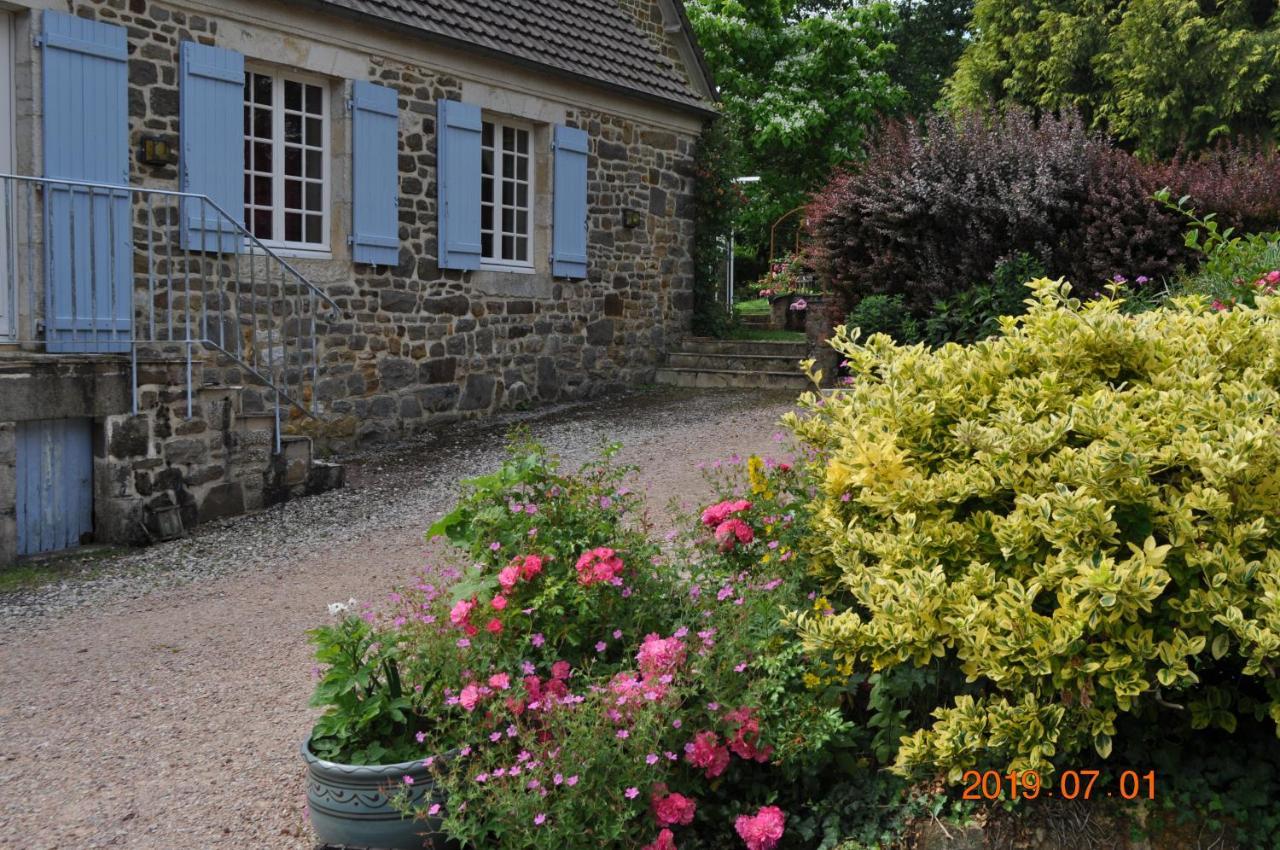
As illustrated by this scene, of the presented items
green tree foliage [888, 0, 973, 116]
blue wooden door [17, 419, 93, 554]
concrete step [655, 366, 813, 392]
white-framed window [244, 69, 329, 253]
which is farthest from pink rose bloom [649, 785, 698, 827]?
green tree foliage [888, 0, 973, 116]

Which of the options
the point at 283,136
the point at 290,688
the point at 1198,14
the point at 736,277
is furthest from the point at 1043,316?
the point at 736,277

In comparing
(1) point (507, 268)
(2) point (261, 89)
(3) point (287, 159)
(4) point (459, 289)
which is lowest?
(4) point (459, 289)

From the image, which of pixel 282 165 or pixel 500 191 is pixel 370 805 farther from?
pixel 500 191

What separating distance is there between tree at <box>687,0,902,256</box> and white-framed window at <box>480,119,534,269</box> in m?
10.7

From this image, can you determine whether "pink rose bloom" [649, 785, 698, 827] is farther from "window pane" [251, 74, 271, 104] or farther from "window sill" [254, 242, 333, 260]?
"window pane" [251, 74, 271, 104]

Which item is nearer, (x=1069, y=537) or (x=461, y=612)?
(x=1069, y=537)

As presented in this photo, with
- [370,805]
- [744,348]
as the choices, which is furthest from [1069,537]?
[744,348]

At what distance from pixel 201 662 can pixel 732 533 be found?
94.6 inches

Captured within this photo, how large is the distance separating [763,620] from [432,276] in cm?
733

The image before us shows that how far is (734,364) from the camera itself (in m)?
13.0

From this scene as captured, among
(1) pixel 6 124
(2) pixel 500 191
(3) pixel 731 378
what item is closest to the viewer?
(1) pixel 6 124

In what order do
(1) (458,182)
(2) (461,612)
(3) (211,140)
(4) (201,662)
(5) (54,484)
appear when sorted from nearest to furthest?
(2) (461,612) < (4) (201,662) < (5) (54,484) < (3) (211,140) < (1) (458,182)

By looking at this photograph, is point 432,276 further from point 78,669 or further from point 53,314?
point 78,669

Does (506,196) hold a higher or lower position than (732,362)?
higher
